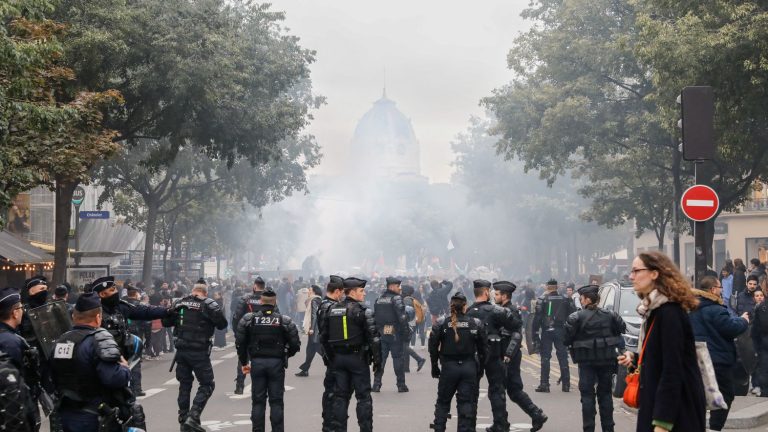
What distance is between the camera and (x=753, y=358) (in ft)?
56.7

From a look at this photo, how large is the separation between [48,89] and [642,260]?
15.4 m

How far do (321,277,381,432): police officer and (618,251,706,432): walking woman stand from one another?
19.3 ft

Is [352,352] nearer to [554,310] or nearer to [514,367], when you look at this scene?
[514,367]

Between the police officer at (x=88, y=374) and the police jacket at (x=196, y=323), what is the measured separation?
5033 millimetres

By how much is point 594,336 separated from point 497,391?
127 cm

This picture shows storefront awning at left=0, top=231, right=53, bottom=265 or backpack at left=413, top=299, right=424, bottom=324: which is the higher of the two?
storefront awning at left=0, top=231, right=53, bottom=265

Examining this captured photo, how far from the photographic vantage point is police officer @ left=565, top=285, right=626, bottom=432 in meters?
12.1

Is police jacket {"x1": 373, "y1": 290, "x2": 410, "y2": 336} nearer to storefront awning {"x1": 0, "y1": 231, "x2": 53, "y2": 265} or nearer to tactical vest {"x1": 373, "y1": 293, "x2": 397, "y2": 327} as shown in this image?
tactical vest {"x1": 373, "y1": 293, "x2": 397, "y2": 327}

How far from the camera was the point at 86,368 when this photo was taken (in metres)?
7.65

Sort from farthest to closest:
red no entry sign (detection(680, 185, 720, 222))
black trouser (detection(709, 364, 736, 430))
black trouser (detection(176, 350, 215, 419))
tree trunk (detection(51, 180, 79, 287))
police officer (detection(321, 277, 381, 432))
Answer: tree trunk (detection(51, 180, 79, 287)) → red no entry sign (detection(680, 185, 720, 222)) → black trouser (detection(176, 350, 215, 419)) → police officer (detection(321, 277, 381, 432)) → black trouser (detection(709, 364, 736, 430))

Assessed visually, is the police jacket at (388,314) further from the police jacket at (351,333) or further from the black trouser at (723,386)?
the black trouser at (723,386)

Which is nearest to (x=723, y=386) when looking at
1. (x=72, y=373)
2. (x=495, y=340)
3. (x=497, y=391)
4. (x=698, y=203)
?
(x=497, y=391)

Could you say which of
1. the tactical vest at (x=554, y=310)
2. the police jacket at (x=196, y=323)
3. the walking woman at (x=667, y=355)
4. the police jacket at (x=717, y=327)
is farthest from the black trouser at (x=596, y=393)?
the walking woman at (x=667, y=355)

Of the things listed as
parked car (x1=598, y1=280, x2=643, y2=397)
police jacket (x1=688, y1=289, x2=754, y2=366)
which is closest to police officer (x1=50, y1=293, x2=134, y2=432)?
police jacket (x1=688, y1=289, x2=754, y2=366)
